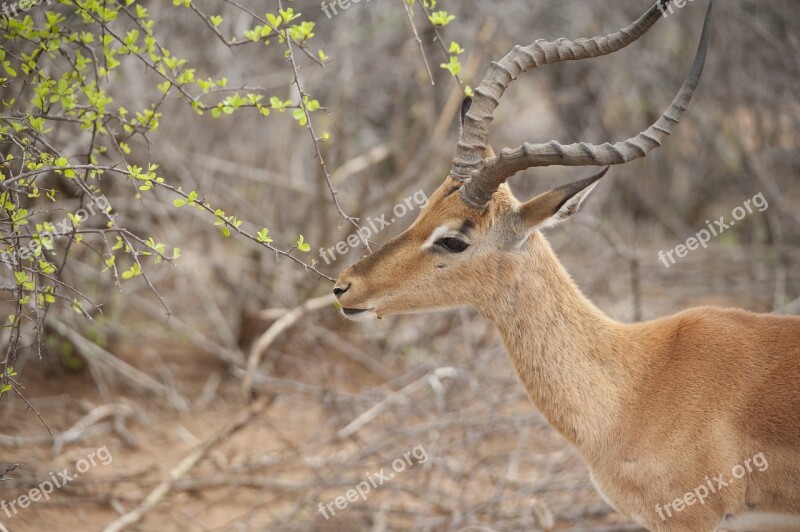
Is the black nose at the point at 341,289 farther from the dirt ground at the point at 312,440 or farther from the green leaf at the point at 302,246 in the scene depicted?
the dirt ground at the point at 312,440


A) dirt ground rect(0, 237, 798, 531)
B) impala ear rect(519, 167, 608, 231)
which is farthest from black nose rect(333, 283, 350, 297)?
dirt ground rect(0, 237, 798, 531)

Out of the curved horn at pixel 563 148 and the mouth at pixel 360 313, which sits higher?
the curved horn at pixel 563 148

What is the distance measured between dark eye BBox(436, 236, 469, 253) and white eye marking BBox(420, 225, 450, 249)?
3 centimetres

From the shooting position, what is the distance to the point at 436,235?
152 inches

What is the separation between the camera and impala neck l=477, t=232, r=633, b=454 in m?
3.77

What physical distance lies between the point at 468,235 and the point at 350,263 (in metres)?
4.72

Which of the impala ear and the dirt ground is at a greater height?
the impala ear

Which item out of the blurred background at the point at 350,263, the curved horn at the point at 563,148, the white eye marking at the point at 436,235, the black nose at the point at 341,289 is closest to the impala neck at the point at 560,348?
the white eye marking at the point at 436,235

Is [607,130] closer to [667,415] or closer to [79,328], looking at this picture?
[79,328]

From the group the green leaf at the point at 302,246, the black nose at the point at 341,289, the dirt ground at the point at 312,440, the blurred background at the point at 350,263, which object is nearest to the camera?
the green leaf at the point at 302,246

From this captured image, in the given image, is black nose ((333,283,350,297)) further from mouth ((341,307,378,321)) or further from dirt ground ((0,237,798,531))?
dirt ground ((0,237,798,531))

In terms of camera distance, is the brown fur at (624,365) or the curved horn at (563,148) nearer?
the curved horn at (563,148)

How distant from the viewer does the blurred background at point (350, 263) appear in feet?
19.5

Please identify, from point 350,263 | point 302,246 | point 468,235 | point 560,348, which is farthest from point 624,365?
point 350,263
